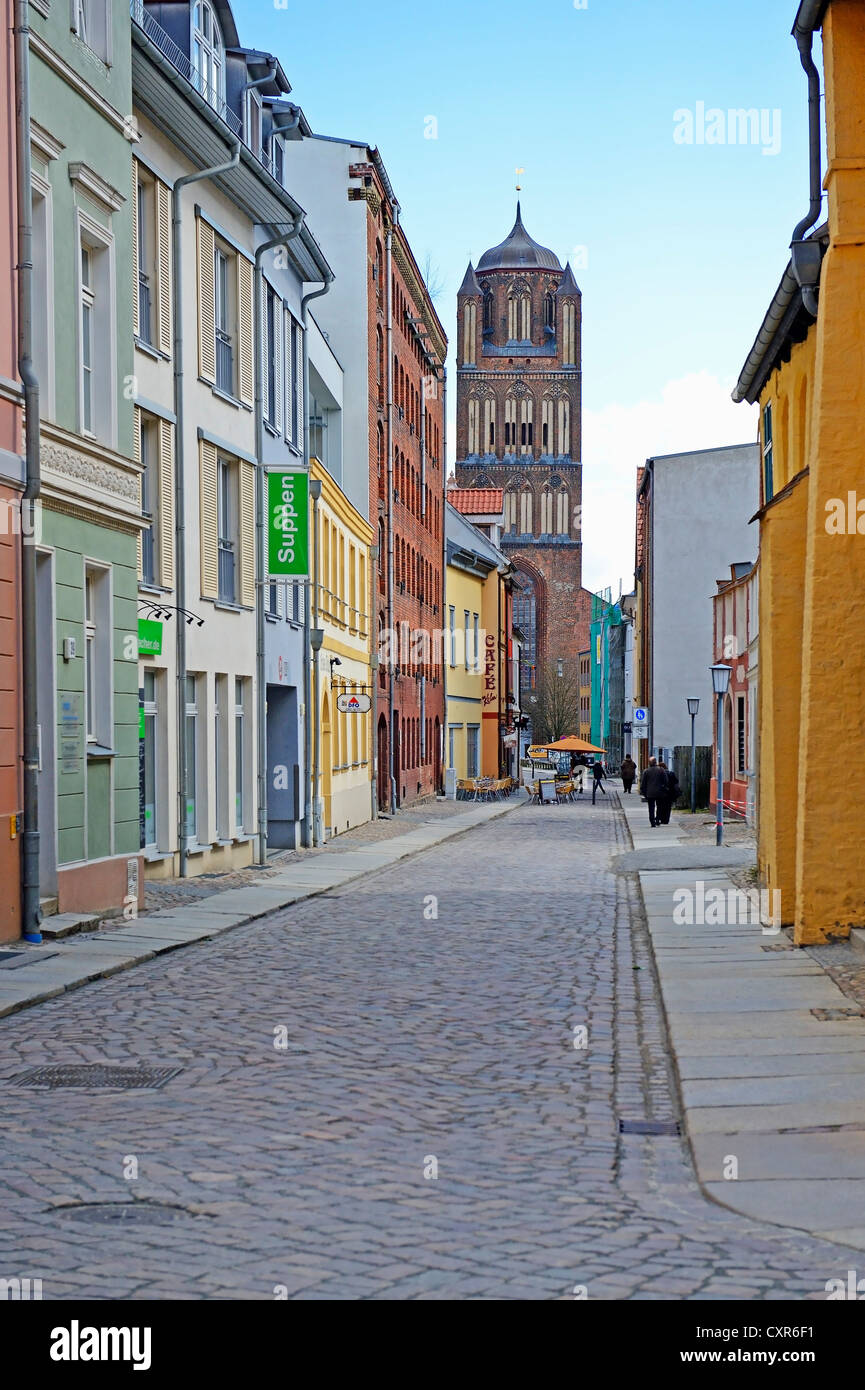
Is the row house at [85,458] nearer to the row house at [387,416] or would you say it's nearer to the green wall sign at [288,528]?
the green wall sign at [288,528]

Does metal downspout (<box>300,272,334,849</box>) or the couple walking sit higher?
metal downspout (<box>300,272,334,849</box>)

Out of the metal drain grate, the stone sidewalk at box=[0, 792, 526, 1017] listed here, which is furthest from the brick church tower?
the metal drain grate

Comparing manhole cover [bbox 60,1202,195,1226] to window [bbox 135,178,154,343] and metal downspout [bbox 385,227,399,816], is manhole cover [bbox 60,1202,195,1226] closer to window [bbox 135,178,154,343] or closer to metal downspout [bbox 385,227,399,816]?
window [bbox 135,178,154,343]

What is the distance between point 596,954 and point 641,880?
784 centimetres

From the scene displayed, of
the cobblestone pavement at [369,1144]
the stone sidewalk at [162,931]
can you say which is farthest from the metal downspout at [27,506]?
the cobblestone pavement at [369,1144]

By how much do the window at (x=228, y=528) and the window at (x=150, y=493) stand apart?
3086 mm

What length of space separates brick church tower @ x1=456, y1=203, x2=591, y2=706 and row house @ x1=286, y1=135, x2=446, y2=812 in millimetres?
66953

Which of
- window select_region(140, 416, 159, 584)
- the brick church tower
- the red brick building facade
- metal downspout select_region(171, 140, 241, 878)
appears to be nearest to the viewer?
window select_region(140, 416, 159, 584)

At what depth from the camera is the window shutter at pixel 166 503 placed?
2023cm

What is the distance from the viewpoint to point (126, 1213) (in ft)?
19.9

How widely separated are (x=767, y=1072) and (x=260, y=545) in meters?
17.2

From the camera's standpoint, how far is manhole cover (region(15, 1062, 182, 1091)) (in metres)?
8.50

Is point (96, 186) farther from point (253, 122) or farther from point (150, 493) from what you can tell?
point (253, 122)

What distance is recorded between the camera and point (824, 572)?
1353 cm
